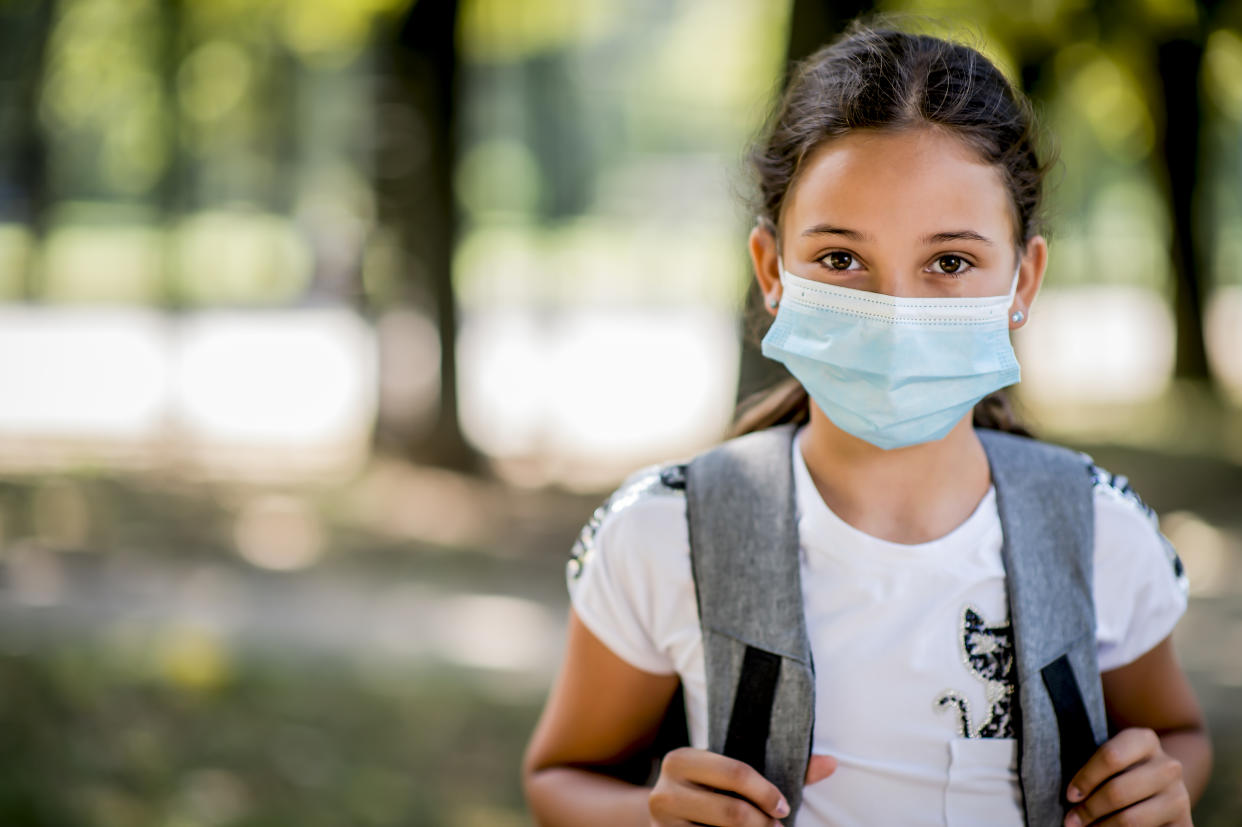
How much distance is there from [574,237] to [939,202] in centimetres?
1565

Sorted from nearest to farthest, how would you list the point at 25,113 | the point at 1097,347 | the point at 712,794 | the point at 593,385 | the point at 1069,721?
1. the point at 712,794
2. the point at 1069,721
3. the point at 25,113
4. the point at 593,385
5. the point at 1097,347

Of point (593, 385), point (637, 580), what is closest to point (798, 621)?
point (637, 580)

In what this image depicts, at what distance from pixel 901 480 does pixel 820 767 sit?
0.46m

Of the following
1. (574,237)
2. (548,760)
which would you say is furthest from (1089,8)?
(574,237)

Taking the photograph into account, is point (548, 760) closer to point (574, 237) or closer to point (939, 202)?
point (939, 202)

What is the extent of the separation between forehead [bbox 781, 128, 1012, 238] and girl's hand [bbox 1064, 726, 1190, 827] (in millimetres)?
729

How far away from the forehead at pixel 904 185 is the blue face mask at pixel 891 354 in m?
0.11

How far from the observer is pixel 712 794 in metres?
1.65

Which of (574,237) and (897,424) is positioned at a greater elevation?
(897,424)

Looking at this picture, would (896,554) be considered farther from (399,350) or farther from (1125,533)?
(399,350)

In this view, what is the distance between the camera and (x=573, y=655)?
189 cm

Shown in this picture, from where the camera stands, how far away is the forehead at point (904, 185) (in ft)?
5.81

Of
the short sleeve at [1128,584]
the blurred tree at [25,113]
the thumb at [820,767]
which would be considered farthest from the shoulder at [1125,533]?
the blurred tree at [25,113]

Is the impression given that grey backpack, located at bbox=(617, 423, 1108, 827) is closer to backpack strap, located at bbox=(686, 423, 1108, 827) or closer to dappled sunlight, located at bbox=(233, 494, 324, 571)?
backpack strap, located at bbox=(686, 423, 1108, 827)
